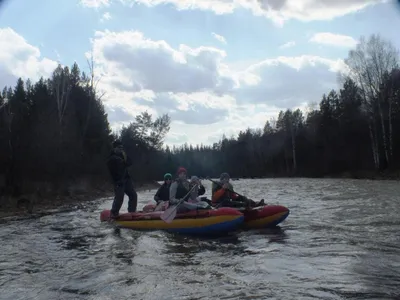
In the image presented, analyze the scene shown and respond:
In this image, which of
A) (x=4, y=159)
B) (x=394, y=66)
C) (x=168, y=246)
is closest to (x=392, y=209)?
(x=168, y=246)

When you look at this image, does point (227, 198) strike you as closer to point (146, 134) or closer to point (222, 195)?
point (222, 195)

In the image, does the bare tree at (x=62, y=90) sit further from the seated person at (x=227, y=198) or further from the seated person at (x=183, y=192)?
the seated person at (x=183, y=192)

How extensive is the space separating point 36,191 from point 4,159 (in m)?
2.32

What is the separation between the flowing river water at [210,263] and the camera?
16.2 ft

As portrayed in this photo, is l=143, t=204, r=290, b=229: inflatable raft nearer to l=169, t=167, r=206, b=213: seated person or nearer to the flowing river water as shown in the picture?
the flowing river water

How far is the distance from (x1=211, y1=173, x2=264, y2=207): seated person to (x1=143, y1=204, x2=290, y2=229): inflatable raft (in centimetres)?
61

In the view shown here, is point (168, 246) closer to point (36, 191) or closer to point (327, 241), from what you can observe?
point (327, 241)

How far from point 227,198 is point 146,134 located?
45.7m

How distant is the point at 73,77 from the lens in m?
44.6

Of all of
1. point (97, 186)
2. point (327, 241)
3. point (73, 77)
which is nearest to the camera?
point (327, 241)

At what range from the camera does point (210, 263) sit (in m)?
6.42

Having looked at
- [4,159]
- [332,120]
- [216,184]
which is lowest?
[216,184]

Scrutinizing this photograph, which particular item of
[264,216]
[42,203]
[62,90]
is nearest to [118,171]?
[264,216]

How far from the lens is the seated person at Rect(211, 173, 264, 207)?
1058cm
